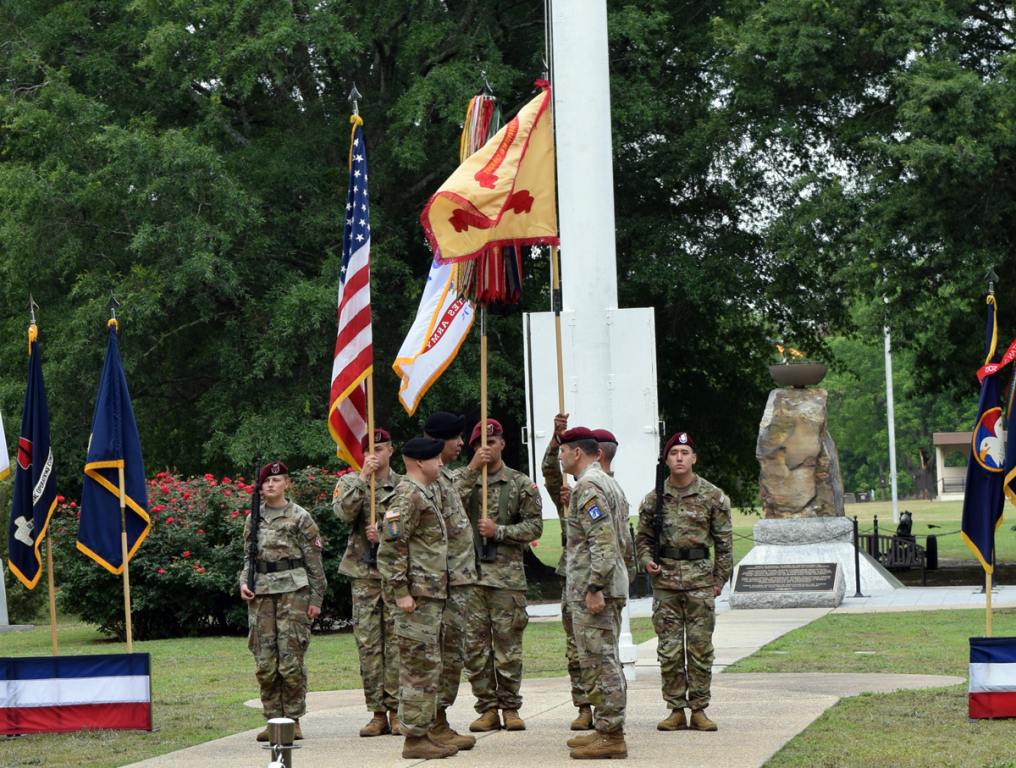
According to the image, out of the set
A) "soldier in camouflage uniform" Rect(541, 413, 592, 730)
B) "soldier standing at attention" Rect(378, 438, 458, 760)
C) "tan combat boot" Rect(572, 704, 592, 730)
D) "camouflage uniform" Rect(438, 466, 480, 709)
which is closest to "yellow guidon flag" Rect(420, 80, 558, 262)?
"soldier in camouflage uniform" Rect(541, 413, 592, 730)

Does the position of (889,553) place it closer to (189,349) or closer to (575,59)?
(189,349)

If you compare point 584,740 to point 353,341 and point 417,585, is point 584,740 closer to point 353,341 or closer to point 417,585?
point 417,585

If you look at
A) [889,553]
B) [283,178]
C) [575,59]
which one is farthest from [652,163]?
[575,59]

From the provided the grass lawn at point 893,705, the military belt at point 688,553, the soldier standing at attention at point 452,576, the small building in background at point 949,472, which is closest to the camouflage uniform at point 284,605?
the soldier standing at attention at point 452,576

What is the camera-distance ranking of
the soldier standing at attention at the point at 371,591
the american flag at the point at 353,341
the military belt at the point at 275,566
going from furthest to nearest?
the american flag at the point at 353,341 < the soldier standing at attention at the point at 371,591 < the military belt at the point at 275,566

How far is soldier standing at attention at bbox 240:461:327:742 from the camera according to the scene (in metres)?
11.2

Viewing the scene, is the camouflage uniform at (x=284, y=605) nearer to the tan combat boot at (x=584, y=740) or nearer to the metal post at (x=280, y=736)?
the tan combat boot at (x=584, y=740)

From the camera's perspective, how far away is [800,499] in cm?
2484

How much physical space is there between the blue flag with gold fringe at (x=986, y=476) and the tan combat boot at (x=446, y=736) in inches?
164

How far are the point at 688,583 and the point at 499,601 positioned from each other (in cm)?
134

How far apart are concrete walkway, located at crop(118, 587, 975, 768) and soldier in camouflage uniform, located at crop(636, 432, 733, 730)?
1.04ft

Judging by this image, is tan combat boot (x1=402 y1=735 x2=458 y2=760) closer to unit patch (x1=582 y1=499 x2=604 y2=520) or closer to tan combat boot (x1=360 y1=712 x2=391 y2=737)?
tan combat boot (x1=360 y1=712 x2=391 y2=737)

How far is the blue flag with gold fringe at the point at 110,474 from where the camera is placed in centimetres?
1245

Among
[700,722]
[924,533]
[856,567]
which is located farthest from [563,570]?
[924,533]
